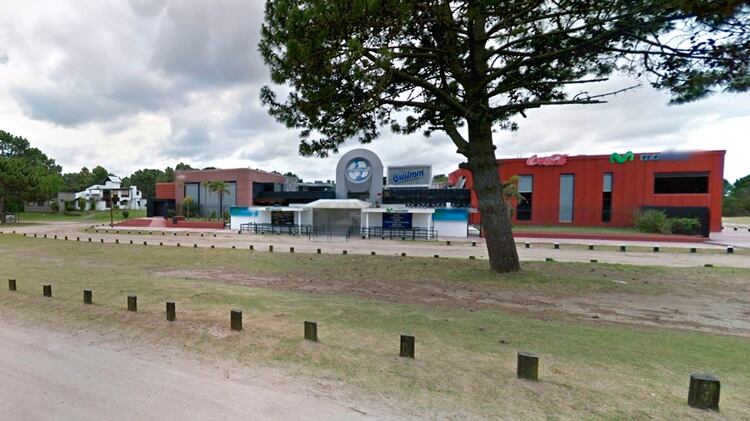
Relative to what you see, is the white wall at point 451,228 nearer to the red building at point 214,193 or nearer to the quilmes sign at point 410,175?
the quilmes sign at point 410,175

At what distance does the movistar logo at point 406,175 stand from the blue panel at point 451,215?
729cm

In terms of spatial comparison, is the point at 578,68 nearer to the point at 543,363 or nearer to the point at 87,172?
the point at 543,363

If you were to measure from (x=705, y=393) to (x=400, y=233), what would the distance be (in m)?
24.8

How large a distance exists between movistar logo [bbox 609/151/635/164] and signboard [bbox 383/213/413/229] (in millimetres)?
20884

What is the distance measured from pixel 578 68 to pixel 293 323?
934cm

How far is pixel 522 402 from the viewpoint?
2881 millimetres

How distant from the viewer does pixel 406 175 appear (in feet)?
115

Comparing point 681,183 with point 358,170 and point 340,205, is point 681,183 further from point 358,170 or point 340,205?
point 340,205

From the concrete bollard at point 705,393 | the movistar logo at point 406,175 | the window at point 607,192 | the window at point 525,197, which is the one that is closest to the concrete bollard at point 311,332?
the concrete bollard at point 705,393

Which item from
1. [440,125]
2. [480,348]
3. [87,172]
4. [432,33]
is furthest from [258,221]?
[87,172]

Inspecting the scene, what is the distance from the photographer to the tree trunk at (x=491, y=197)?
9.30m

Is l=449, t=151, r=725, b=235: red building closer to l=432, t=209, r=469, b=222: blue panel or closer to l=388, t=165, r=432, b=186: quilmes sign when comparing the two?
l=388, t=165, r=432, b=186: quilmes sign

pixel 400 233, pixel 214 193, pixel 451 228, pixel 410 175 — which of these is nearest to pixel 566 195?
pixel 451 228

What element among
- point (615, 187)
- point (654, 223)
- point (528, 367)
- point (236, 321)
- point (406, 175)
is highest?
point (406, 175)
